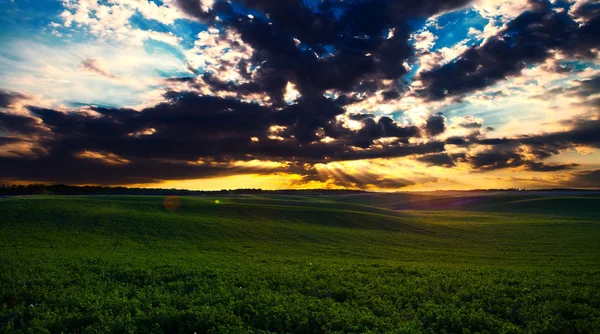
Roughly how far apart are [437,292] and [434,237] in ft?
113

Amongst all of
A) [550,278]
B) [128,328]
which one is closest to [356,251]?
[550,278]

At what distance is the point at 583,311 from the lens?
1409cm

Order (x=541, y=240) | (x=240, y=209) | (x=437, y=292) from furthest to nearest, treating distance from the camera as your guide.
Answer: (x=240, y=209) < (x=541, y=240) < (x=437, y=292)

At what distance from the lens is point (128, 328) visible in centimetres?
1219

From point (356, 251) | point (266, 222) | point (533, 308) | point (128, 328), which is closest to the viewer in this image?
point (128, 328)

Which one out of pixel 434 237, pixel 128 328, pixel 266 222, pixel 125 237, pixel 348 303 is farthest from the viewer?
pixel 266 222

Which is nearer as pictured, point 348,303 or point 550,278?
point 348,303

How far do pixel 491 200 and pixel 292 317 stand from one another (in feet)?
449

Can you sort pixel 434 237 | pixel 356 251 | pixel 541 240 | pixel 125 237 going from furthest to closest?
pixel 434 237, pixel 541 240, pixel 125 237, pixel 356 251

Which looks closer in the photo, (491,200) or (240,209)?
(240,209)

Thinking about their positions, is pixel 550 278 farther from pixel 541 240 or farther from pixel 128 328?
pixel 541 240

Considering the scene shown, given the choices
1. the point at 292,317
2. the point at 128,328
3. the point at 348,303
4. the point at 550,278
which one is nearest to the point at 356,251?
Answer: the point at 550,278

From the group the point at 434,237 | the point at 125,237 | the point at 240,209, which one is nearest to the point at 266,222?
the point at 240,209

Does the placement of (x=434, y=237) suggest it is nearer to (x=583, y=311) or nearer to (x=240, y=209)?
(x=240, y=209)
